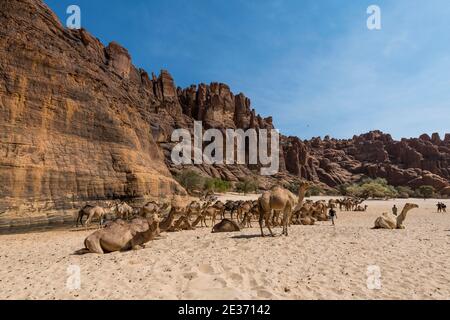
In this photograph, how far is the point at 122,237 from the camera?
1079 cm

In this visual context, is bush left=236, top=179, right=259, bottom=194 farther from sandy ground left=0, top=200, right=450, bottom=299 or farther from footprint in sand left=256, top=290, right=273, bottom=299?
footprint in sand left=256, top=290, right=273, bottom=299

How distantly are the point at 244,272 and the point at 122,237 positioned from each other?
568 cm

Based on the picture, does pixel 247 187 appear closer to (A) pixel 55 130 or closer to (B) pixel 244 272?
(A) pixel 55 130

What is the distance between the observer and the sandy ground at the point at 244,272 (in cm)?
588

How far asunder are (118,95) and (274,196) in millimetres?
33957

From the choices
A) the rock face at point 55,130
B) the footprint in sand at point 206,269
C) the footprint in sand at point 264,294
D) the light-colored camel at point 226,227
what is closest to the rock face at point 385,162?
the rock face at point 55,130

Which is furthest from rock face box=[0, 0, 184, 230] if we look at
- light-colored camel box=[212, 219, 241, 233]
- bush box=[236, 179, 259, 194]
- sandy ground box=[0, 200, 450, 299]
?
bush box=[236, 179, 259, 194]

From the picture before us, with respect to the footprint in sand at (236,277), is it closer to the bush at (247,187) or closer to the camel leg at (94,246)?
the camel leg at (94,246)

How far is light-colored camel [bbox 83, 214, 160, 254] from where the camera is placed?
10625 mm

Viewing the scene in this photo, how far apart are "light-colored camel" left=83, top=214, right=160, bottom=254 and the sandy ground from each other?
576 mm

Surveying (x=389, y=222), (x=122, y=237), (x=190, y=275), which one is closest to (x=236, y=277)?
(x=190, y=275)

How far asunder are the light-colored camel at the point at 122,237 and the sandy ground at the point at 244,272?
58 cm
